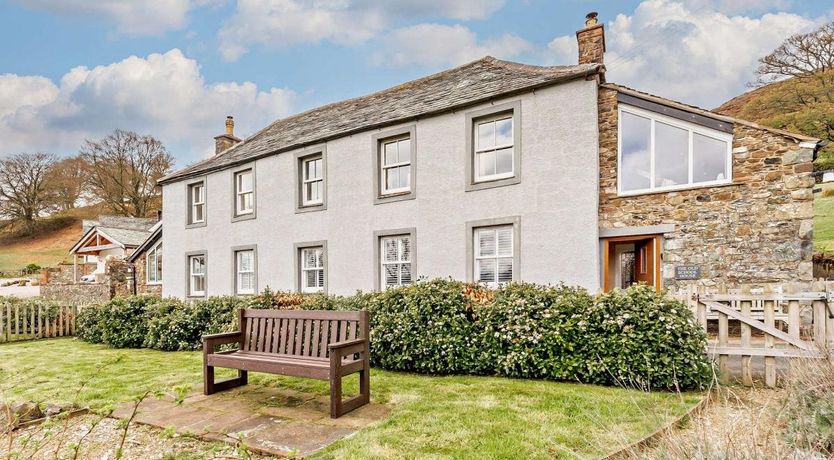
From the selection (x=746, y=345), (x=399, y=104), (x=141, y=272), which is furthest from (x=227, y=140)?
(x=746, y=345)

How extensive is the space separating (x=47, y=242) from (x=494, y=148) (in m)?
59.4

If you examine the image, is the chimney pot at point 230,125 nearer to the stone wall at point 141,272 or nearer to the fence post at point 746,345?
the stone wall at point 141,272

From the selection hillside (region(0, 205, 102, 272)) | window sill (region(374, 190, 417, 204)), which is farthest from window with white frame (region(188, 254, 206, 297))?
hillside (region(0, 205, 102, 272))

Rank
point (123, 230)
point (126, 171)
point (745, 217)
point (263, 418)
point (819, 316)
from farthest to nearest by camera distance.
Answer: point (126, 171)
point (123, 230)
point (745, 217)
point (819, 316)
point (263, 418)

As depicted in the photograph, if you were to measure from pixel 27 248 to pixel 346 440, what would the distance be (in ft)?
204

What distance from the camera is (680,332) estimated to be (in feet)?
18.5

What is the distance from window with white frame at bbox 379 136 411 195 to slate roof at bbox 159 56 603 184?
591 millimetres

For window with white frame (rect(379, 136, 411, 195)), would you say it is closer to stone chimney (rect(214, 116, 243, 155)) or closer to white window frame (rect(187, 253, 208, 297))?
white window frame (rect(187, 253, 208, 297))

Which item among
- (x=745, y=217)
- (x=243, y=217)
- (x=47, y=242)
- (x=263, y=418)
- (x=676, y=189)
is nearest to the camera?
(x=263, y=418)

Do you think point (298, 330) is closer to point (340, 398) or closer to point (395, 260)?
point (340, 398)

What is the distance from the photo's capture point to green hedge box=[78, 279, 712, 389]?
18.6 ft

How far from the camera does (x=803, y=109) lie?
97.3 feet

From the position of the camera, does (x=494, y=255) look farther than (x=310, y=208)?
No

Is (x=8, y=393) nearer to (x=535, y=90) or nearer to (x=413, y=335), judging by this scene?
(x=413, y=335)
